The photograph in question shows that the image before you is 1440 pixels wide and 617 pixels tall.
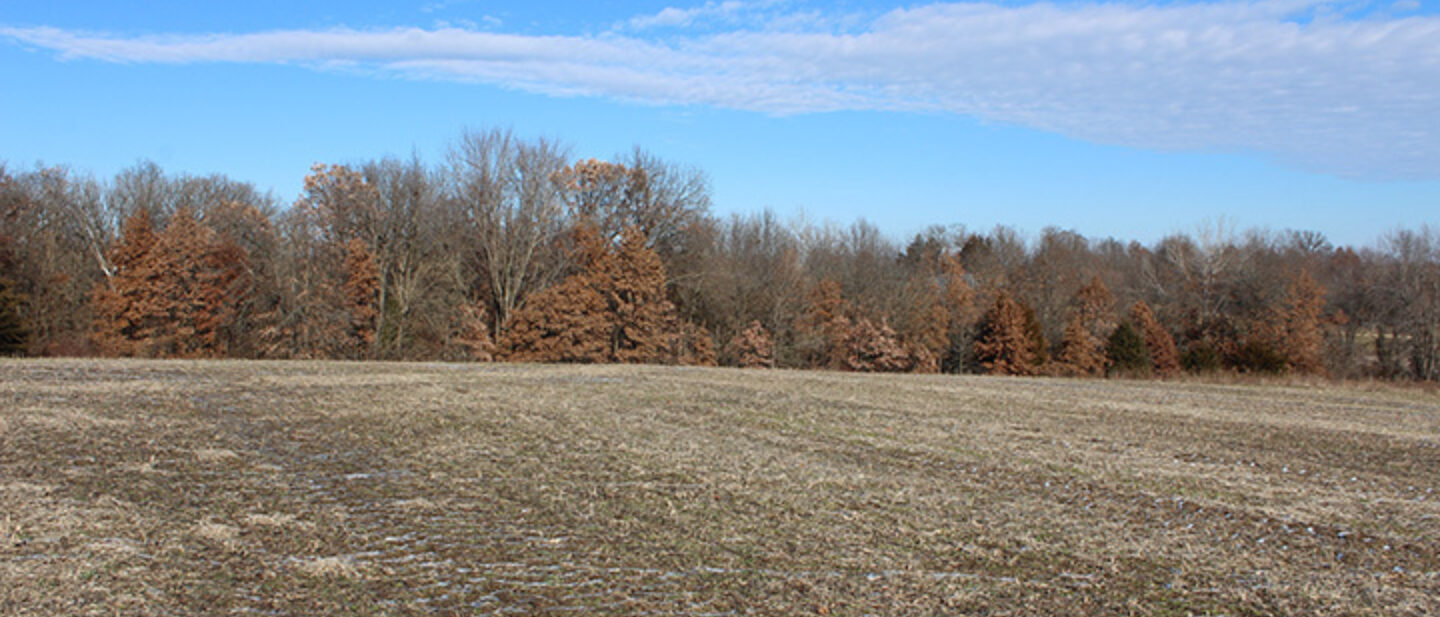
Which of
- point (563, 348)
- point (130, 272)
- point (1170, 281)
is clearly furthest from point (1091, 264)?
point (130, 272)

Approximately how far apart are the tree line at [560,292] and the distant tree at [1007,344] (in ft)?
0.47

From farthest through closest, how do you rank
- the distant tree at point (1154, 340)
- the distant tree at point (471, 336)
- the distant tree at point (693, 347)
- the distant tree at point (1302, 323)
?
the distant tree at point (1302, 323), the distant tree at point (1154, 340), the distant tree at point (693, 347), the distant tree at point (471, 336)

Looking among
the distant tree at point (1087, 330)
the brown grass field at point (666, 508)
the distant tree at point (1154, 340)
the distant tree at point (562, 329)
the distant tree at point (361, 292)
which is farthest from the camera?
the distant tree at point (1154, 340)

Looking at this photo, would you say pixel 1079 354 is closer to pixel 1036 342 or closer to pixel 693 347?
pixel 1036 342

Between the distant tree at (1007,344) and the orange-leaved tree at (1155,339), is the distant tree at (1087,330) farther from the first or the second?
the distant tree at (1007,344)

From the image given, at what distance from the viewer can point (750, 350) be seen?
177 feet

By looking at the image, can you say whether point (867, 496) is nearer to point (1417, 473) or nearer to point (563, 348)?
point (1417, 473)

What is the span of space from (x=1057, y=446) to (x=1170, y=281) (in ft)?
234

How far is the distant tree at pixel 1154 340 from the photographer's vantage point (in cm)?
6169

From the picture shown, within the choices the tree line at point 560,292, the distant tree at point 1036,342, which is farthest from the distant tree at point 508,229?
the distant tree at point 1036,342

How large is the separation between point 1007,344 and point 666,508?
2099 inches

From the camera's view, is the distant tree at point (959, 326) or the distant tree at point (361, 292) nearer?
the distant tree at point (361, 292)

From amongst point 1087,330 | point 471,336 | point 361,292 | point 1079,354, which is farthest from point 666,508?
point 1087,330

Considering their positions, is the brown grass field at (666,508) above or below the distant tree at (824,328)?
below
